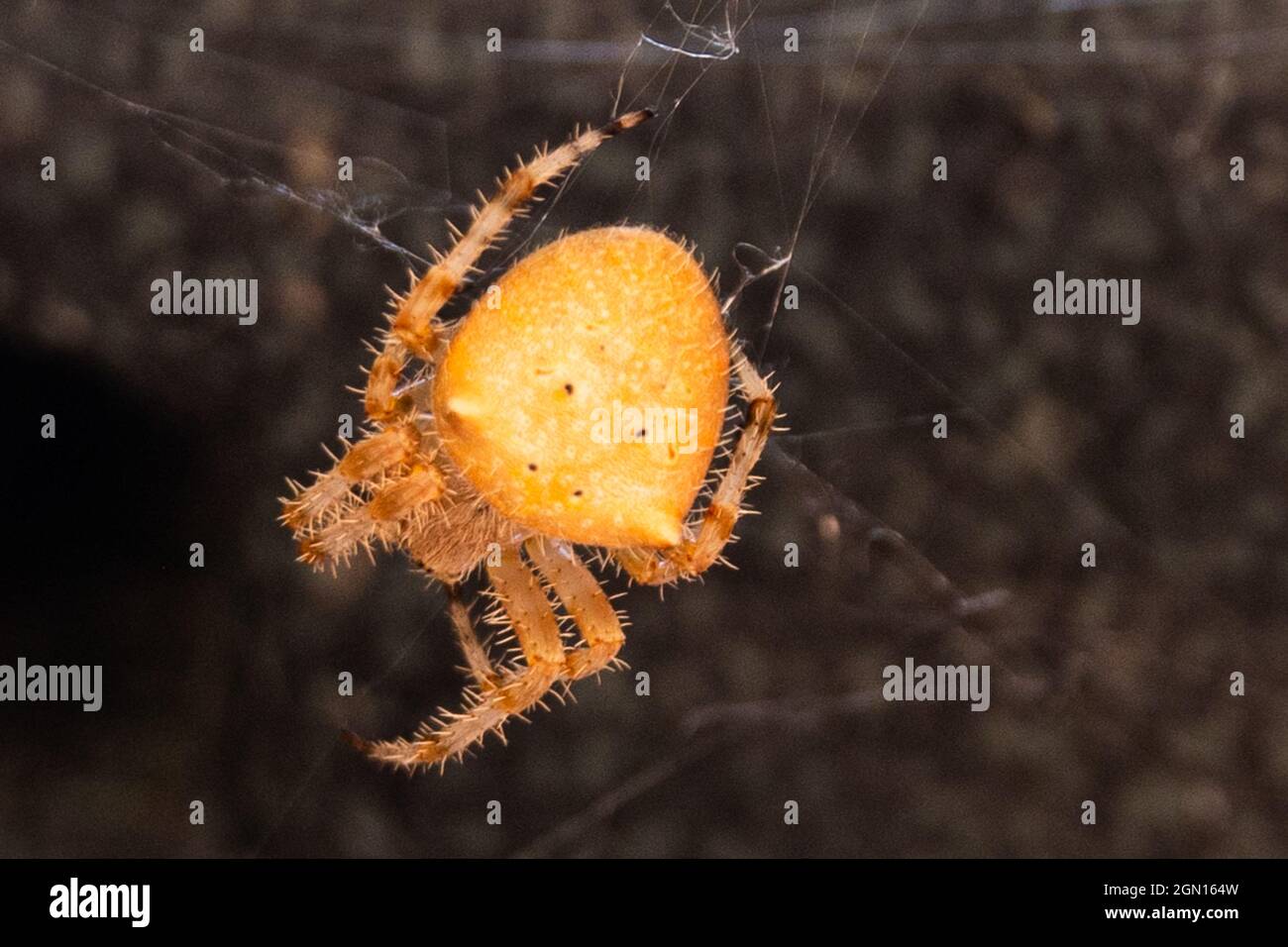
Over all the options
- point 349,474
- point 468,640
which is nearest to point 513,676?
point 468,640

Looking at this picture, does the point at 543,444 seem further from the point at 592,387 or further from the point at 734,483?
the point at 734,483

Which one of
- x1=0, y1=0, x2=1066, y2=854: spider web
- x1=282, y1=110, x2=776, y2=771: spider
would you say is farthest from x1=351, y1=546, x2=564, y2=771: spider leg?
x1=0, y1=0, x2=1066, y2=854: spider web

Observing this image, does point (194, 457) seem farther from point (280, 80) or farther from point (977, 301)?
point (977, 301)

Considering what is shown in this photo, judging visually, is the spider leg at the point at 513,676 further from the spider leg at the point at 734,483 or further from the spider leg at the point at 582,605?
the spider leg at the point at 734,483

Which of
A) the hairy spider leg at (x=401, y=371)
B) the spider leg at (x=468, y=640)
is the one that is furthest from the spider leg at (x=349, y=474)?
the spider leg at (x=468, y=640)

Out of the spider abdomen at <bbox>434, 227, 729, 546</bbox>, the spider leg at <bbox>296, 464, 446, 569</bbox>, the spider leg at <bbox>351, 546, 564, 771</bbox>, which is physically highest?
the spider abdomen at <bbox>434, 227, 729, 546</bbox>

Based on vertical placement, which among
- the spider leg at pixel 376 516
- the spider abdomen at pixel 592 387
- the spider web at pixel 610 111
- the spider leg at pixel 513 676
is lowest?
the spider leg at pixel 513 676

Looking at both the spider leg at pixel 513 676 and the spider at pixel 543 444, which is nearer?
the spider at pixel 543 444

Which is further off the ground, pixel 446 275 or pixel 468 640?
pixel 446 275

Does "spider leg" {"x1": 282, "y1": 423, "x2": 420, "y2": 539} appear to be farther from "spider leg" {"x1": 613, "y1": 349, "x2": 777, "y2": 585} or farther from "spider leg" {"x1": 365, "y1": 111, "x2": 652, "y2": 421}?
"spider leg" {"x1": 613, "y1": 349, "x2": 777, "y2": 585}
